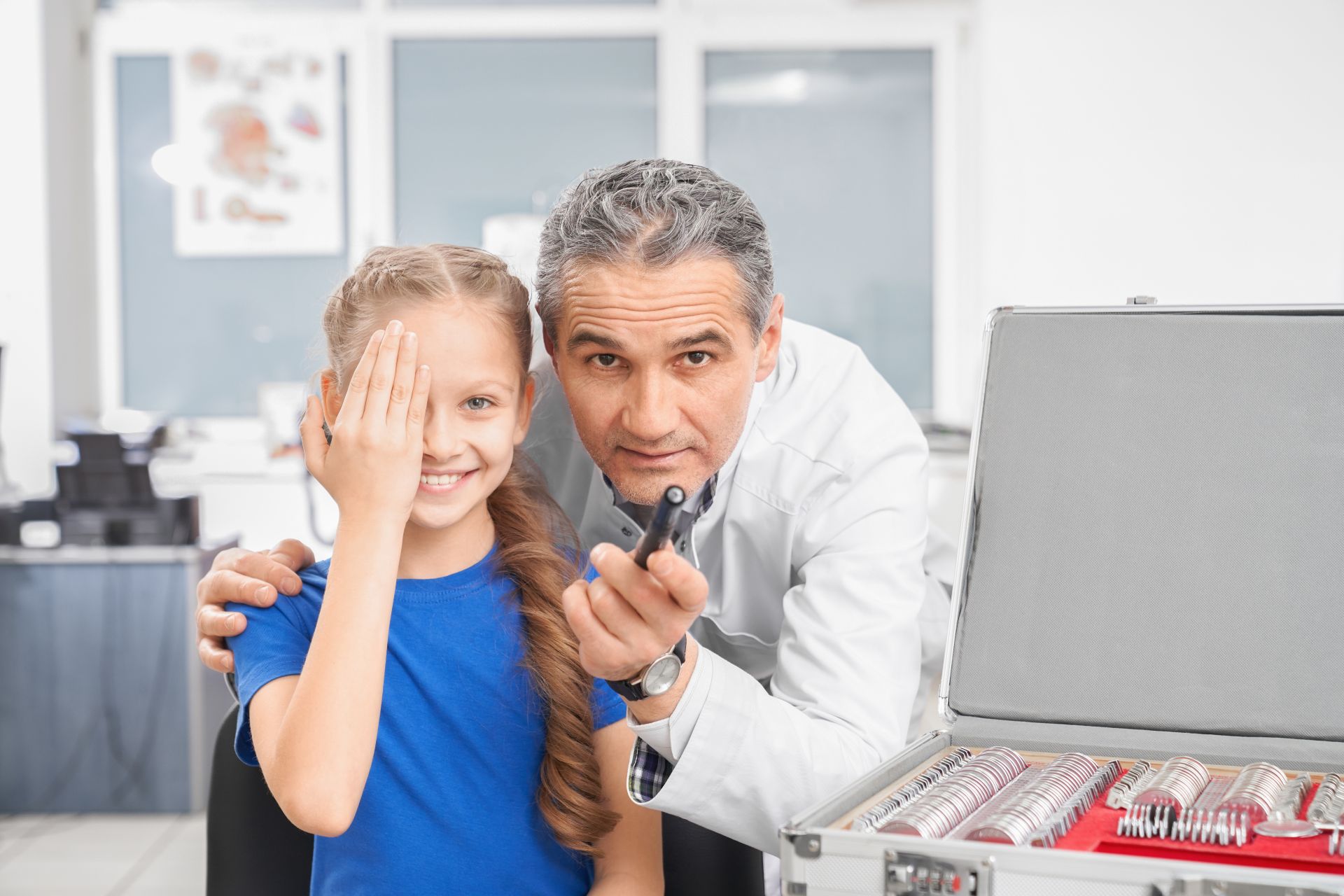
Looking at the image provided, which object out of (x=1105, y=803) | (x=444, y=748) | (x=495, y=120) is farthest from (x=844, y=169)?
(x=1105, y=803)

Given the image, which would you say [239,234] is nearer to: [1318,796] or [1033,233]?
[1033,233]

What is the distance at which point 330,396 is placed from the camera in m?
1.00

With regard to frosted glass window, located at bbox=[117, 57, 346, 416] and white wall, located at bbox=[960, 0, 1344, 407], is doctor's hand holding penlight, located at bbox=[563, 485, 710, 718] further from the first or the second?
frosted glass window, located at bbox=[117, 57, 346, 416]

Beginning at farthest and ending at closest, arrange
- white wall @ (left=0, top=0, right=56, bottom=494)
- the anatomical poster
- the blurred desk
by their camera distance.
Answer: the anatomical poster
white wall @ (left=0, top=0, right=56, bottom=494)
the blurred desk

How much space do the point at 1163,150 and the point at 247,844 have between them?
2950 mm

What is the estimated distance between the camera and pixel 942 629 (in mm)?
1426

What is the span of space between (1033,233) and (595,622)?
2930mm

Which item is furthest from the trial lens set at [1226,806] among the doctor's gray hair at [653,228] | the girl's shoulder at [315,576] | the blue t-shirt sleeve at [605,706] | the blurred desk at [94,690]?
the blurred desk at [94,690]

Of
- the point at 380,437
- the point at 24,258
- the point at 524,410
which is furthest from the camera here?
the point at 24,258

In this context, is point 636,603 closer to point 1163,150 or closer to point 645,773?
point 645,773

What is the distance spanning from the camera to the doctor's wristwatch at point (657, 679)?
72cm

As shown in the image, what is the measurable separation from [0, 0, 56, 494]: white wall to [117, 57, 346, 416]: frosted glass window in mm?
314

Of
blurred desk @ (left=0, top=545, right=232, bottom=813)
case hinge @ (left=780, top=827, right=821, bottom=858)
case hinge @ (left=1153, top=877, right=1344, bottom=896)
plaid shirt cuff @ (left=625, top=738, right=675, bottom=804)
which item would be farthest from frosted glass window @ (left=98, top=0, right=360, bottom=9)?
case hinge @ (left=1153, top=877, right=1344, bottom=896)

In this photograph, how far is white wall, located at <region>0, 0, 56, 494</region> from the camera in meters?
3.43
